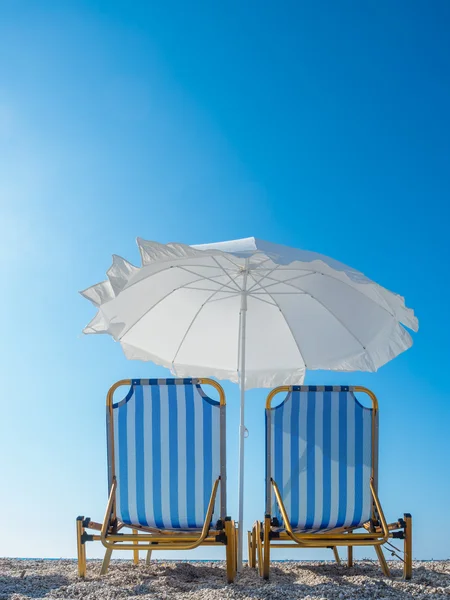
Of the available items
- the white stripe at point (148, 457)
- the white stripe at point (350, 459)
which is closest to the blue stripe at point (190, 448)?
the white stripe at point (148, 457)

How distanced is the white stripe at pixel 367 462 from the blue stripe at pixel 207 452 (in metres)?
1.07

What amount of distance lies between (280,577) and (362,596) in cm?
93

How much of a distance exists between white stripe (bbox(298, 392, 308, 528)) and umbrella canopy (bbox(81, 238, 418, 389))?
100 cm

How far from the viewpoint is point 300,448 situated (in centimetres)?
405

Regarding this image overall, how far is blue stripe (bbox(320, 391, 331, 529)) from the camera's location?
397cm

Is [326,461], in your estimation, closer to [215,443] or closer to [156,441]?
[215,443]

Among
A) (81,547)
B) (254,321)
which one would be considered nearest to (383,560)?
(81,547)

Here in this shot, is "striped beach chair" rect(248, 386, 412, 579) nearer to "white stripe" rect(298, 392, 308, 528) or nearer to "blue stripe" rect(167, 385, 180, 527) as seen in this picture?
"white stripe" rect(298, 392, 308, 528)

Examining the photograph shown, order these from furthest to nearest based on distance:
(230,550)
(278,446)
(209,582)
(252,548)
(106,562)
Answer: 1. (252,548)
2. (278,446)
3. (106,562)
4. (209,582)
5. (230,550)

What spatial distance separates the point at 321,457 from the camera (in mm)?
4055

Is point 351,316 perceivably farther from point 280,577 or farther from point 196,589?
point 196,589

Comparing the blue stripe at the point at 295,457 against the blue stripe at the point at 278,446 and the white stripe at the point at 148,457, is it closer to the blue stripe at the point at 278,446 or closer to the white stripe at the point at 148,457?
the blue stripe at the point at 278,446

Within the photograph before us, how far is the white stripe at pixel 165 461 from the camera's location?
12.7ft

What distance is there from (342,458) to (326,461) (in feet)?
0.38
